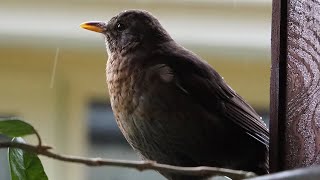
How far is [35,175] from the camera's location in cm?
150

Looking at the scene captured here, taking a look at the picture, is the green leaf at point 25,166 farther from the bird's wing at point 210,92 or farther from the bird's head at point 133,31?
the bird's head at point 133,31

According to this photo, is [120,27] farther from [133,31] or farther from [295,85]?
[295,85]

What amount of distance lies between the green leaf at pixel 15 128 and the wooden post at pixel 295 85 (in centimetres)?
45

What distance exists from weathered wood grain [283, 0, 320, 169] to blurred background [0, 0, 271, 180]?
2.05 m

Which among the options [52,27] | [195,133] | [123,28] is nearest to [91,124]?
[52,27]

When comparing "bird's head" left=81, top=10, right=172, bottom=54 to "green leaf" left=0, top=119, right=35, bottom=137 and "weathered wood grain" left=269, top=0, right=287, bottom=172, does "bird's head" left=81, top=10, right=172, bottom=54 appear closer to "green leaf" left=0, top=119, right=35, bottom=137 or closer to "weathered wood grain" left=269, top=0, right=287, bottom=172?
"weathered wood grain" left=269, top=0, right=287, bottom=172

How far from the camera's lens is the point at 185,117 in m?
1.74

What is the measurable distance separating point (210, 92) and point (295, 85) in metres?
0.21

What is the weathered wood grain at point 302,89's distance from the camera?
5.34ft

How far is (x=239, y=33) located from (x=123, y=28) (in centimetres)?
181

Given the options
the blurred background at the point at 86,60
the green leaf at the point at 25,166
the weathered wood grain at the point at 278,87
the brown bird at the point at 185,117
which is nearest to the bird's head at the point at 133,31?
the brown bird at the point at 185,117

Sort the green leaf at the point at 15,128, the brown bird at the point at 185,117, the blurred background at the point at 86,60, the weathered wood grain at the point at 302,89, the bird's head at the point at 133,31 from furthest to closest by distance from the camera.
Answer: the blurred background at the point at 86,60 → the bird's head at the point at 133,31 → the brown bird at the point at 185,117 → the weathered wood grain at the point at 302,89 → the green leaf at the point at 15,128

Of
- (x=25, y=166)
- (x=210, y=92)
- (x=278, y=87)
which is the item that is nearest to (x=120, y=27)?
(x=210, y=92)

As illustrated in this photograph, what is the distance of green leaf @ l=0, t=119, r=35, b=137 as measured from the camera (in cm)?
142
